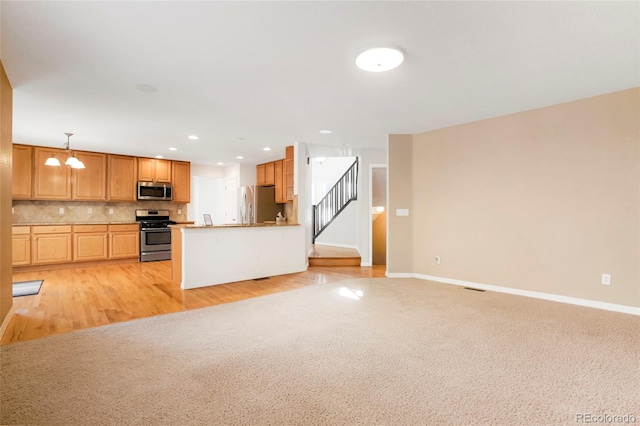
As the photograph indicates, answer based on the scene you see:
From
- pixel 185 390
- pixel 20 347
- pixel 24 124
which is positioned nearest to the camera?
pixel 185 390

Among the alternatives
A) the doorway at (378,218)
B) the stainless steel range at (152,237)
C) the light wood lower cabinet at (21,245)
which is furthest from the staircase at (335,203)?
the light wood lower cabinet at (21,245)

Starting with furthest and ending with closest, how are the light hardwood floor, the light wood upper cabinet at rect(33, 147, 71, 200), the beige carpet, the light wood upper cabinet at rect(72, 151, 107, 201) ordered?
the light wood upper cabinet at rect(72, 151, 107, 201) < the light wood upper cabinet at rect(33, 147, 71, 200) < the light hardwood floor < the beige carpet

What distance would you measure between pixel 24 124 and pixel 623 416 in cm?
728

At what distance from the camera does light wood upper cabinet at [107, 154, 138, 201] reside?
670cm

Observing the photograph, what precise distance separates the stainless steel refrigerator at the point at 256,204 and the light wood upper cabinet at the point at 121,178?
2.46 m

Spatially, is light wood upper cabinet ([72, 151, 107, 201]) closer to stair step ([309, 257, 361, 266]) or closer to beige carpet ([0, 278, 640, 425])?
beige carpet ([0, 278, 640, 425])

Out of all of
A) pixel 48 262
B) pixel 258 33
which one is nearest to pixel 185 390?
pixel 258 33

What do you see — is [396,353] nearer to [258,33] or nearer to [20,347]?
[258,33]

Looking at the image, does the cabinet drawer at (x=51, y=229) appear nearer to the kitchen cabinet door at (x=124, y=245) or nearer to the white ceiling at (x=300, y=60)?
the kitchen cabinet door at (x=124, y=245)

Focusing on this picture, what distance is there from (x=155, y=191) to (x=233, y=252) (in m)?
3.62

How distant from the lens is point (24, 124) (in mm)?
4516

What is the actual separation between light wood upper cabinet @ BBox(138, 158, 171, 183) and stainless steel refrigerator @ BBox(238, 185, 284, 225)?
184cm

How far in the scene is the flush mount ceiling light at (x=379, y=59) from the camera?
245 cm

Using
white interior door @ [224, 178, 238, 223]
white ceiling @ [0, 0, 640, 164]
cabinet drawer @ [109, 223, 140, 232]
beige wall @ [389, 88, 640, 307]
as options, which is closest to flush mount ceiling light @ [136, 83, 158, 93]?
white ceiling @ [0, 0, 640, 164]
